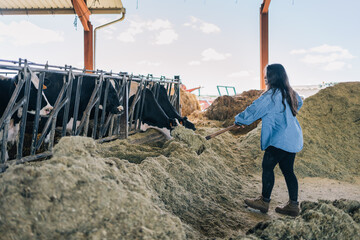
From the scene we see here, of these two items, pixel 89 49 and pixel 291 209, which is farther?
pixel 89 49

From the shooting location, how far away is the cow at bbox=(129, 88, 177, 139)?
633cm

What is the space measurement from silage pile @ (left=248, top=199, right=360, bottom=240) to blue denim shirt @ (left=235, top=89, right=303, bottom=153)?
0.77 metres

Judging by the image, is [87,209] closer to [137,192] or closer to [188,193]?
[137,192]

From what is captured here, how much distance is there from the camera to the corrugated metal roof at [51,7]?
11.7 m

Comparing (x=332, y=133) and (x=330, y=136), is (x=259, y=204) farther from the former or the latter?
(x=332, y=133)

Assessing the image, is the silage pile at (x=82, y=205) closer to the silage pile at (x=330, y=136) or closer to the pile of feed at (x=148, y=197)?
the pile of feed at (x=148, y=197)

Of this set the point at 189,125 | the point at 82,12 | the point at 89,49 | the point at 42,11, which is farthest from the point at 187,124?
the point at 42,11

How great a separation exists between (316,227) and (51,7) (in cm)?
1281

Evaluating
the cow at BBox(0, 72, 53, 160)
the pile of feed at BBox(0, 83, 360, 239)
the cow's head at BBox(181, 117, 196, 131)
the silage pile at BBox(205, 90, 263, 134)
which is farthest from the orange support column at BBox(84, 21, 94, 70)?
the pile of feed at BBox(0, 83, 360, 239)

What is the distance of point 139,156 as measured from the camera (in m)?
3.52

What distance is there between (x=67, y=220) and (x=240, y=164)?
4353 mm

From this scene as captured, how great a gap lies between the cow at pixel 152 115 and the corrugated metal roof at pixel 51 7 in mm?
6707

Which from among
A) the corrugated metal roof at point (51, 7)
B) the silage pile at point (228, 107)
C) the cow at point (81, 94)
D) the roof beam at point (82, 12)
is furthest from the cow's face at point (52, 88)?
the corrugated metal roof at point (51, 7)

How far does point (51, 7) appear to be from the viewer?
39.5 ft
